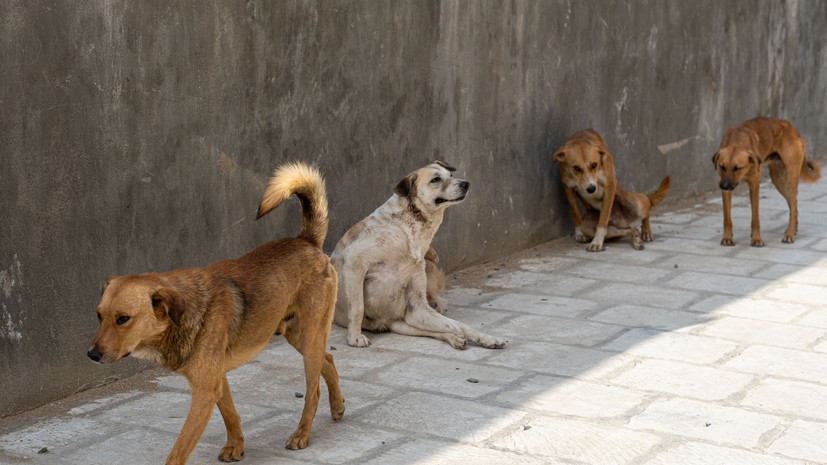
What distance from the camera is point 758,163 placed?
28.6ft

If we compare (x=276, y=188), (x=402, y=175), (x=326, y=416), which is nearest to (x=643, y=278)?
(x=402, y=175)

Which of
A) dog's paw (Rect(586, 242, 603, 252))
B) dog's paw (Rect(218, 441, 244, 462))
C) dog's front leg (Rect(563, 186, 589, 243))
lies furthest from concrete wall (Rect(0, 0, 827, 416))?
dog's paw (Rect(218, 441, 244, 462))

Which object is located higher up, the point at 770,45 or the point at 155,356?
the point at 770,45

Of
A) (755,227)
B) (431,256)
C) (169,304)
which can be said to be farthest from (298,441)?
(755,227)

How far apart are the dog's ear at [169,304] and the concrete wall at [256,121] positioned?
52.4 inches

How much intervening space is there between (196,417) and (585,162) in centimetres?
528

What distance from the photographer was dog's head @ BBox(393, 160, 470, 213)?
243 inches

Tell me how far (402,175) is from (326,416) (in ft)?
9.07

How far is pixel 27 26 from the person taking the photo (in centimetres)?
461

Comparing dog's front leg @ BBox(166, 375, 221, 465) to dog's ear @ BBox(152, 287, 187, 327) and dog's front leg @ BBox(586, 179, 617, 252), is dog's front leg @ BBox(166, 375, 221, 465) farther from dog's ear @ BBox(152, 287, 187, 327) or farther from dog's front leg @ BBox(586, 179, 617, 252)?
dog's front leg @ BBox(586, 179, 617, 252)

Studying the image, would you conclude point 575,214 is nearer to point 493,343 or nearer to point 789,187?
point 789,187

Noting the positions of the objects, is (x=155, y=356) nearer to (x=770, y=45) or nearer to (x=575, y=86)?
(x=575, y=86)

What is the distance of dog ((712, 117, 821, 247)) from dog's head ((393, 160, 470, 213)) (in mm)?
3423

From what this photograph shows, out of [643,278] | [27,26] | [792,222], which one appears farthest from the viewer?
[792,222]
